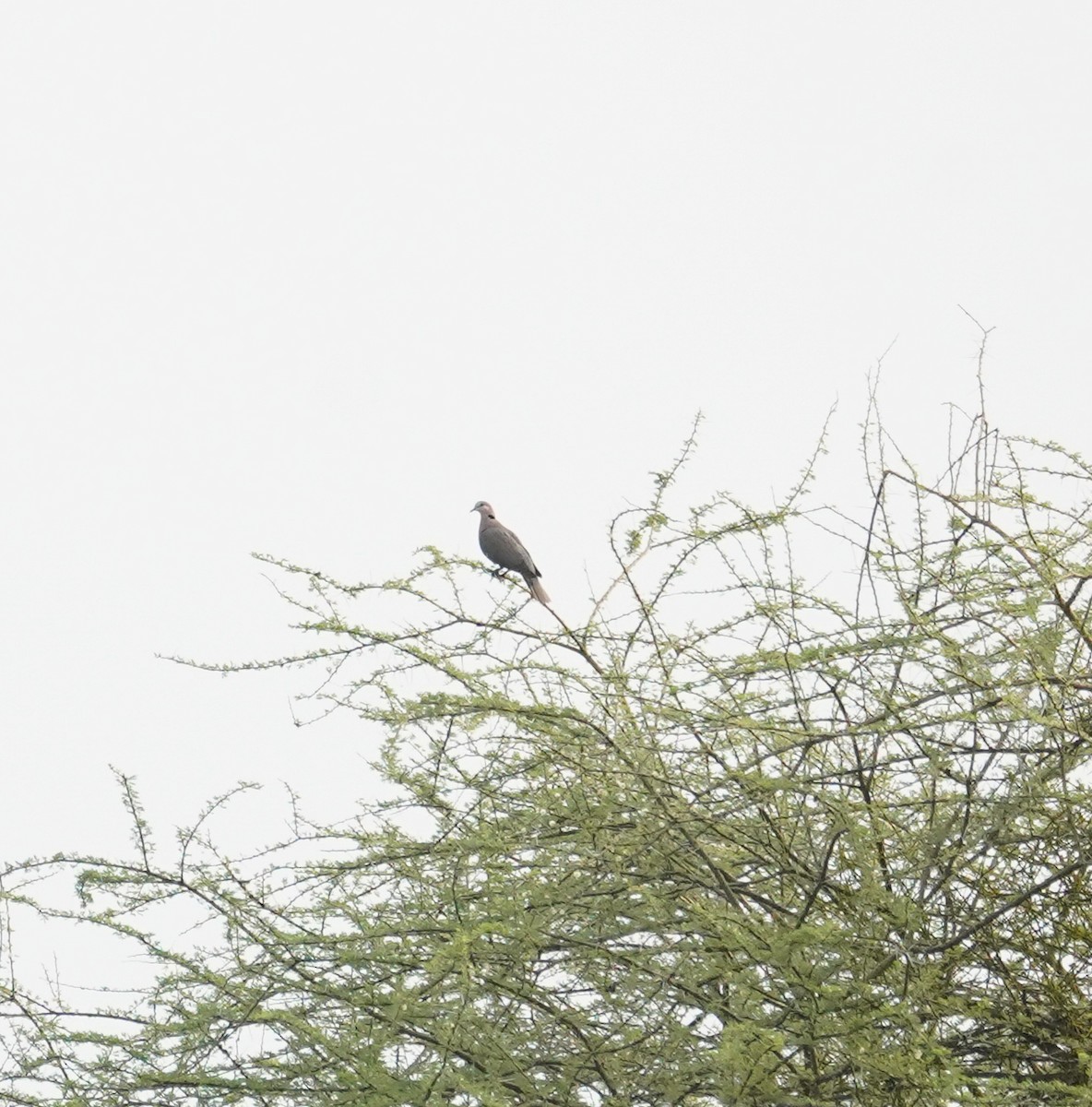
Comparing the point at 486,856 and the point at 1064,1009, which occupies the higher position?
the point at 486,856

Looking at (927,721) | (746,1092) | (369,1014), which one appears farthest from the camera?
(369,1014)

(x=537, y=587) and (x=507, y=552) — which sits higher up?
(x=507, y=552)

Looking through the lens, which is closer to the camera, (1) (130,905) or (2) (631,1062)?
(2) (631,1062)

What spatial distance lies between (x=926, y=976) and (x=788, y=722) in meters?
0.55

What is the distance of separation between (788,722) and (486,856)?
68 cm

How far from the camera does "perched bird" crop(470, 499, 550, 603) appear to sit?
688 centimetres

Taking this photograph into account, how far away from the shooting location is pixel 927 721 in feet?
10.6

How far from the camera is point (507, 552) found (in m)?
7.04

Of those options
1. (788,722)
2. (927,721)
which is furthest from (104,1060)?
(927,721)

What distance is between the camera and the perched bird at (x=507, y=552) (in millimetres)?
6875

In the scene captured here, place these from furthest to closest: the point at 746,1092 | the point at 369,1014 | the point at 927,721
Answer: the point at 369,1014
the point at 927,721
the point at 746,1092

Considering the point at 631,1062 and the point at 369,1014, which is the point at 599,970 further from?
the point at 369,1014

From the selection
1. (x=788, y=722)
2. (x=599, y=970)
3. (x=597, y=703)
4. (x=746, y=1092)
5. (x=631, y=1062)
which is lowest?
(x=746, y=1092)

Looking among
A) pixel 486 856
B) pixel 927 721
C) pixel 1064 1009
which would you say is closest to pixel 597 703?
pixel 486 856
